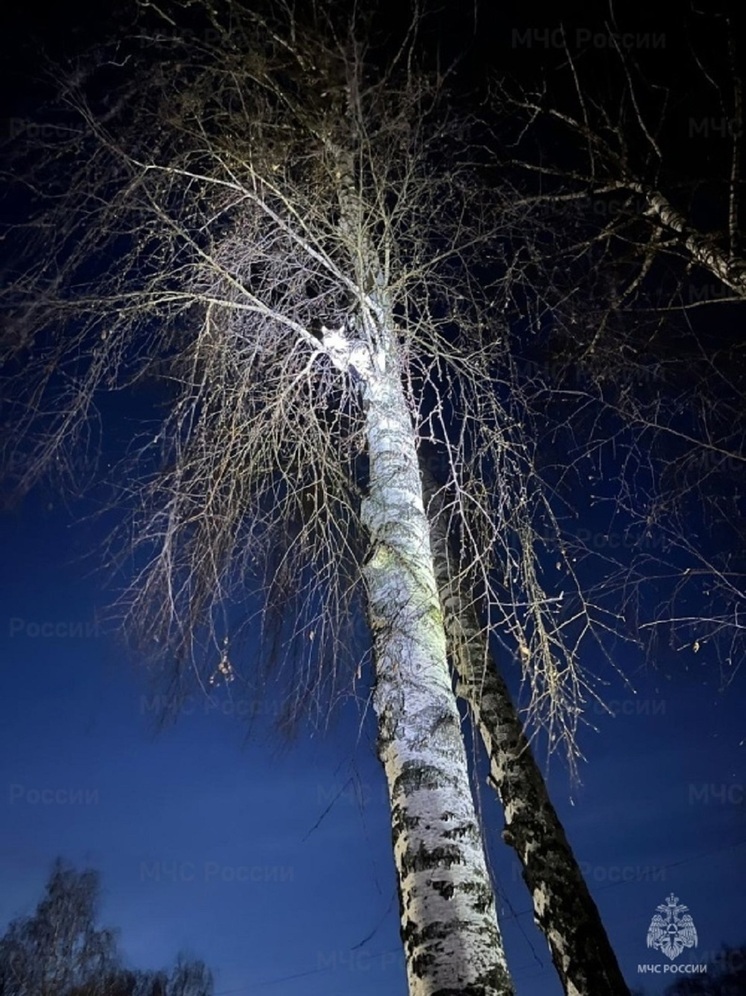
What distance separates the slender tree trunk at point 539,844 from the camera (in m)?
4.41

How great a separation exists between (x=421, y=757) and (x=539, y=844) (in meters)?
2.82

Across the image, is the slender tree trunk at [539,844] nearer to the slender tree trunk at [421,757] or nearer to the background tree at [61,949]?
the slender tree trunk at [421,757]

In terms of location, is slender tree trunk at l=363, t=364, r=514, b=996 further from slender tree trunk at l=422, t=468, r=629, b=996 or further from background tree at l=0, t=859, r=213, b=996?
background tree at l=0, t=859, r=213, b=996

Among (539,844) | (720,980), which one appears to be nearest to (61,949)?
(539,844)

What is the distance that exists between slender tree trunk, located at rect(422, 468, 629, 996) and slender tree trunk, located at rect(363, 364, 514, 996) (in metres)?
0.62

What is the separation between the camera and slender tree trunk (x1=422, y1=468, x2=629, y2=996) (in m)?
4.41

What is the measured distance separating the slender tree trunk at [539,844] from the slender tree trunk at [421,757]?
2.03 feet

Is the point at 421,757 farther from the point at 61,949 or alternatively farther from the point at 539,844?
the point at 61,949

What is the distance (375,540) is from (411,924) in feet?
5.27

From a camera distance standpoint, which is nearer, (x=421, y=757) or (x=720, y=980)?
(x=421, y=757)

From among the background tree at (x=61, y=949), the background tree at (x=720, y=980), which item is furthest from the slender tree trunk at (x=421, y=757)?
the background tree at (x=720, y=980)

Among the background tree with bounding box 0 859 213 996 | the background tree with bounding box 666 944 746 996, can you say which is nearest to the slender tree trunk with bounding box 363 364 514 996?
the background tree with bounding box 0 859 213 996

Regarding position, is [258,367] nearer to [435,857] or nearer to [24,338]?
[24,338]

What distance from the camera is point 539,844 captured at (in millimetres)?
4836
